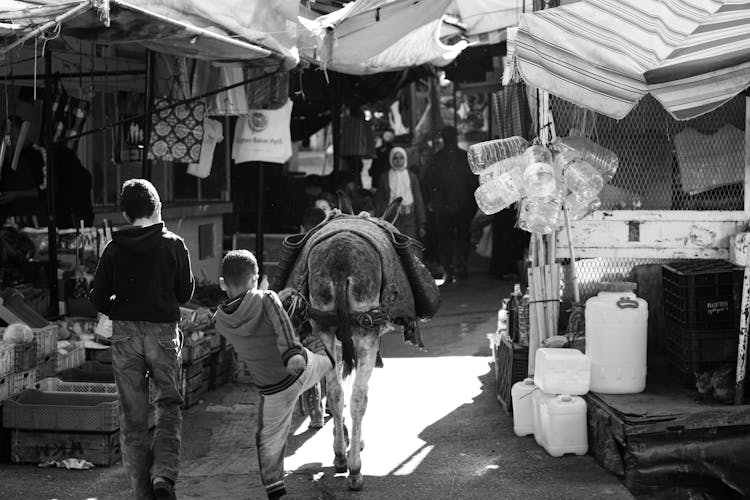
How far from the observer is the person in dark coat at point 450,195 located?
54.5 ft

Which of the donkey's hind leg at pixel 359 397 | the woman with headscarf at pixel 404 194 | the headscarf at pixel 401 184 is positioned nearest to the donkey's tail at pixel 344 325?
the donkey's hind leg at pixel 359 397

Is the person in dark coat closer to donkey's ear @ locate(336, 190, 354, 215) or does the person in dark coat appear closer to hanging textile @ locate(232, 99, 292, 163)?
hanging textile @ locate(232, 99, 292, 163)

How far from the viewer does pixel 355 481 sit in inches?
268

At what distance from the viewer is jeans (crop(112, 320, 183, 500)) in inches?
239

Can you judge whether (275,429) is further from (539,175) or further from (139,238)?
(539,175)

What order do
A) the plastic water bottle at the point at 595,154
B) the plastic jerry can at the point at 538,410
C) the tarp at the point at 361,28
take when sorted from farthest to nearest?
the tarp at the point at 361,28
the plastic water bottle at the point at 595,154
the plastic jerry can at the point at 538,410

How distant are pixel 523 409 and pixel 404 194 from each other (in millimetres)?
7331

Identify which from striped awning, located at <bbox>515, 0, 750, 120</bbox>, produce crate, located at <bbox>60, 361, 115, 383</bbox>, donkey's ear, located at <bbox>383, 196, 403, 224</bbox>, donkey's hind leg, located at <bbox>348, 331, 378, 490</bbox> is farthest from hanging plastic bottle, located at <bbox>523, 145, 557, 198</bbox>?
produce crate, located at <bbox>60, 361, 115, 383</bbox>

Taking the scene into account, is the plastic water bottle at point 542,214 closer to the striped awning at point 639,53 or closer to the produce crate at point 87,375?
the striped awning at point 639,53

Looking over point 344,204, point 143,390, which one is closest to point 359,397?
point 143,390

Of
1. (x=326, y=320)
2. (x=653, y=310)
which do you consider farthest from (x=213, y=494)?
(x=653, y=310)

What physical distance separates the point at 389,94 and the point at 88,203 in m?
6.74

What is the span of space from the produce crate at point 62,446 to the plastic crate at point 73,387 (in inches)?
23.6

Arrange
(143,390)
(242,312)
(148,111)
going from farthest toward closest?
1. (148,111)
2. (143,390)
3. (242,312)
